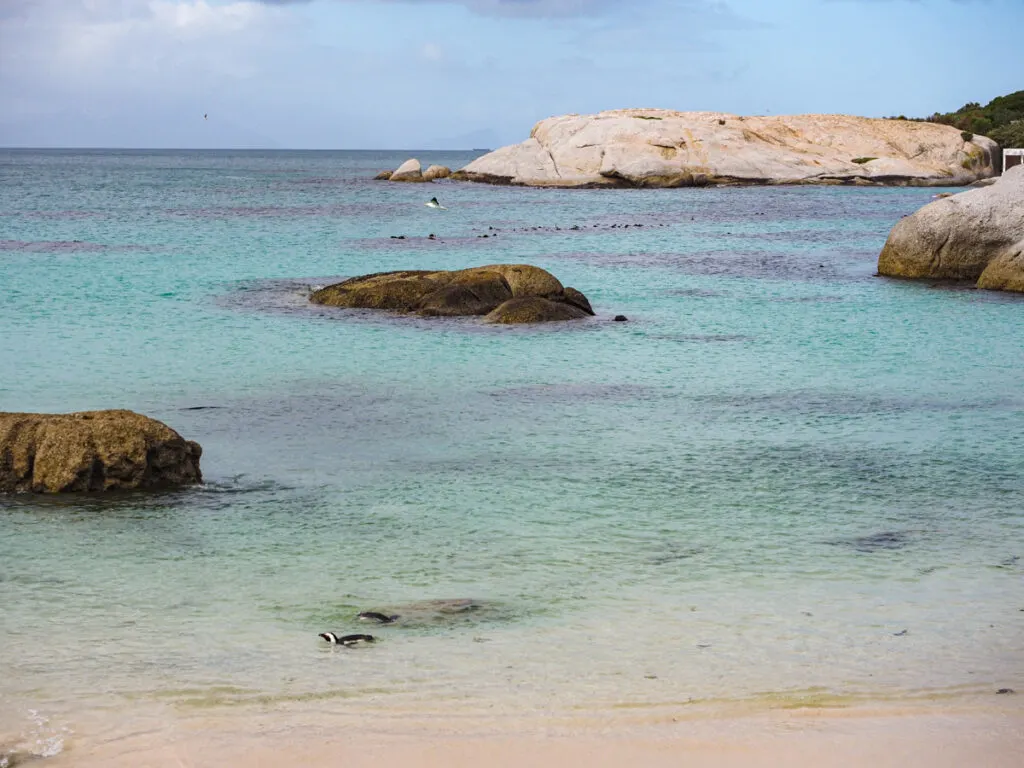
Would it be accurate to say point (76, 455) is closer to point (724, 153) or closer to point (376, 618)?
point (376, 618)

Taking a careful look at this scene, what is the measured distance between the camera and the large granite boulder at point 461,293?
22.8 metres

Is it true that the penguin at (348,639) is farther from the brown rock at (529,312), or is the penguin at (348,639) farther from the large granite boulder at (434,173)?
the large granite boulder at (434,173)

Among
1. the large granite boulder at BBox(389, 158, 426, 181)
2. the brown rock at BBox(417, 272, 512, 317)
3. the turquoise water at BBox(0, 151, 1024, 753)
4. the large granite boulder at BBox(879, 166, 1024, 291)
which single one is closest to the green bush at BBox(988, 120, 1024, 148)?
the large granite boulder at BBox(389, 158, 426, 181)

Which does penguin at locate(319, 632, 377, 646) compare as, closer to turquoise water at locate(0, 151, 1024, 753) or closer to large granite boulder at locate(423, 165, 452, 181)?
turquoise water at locate(0, 151, 1024, 753)

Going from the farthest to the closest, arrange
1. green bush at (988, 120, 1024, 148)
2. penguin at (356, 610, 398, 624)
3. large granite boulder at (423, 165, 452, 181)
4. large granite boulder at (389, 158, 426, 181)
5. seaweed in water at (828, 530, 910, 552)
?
green bush at (988, 120, 1024, 148)
large granite boulder at (423, 165, 452, 181)
large granite boulder at (389, 158, 426, 181)
seaweed in water at (828, 530, 910, 552)
penguin at (356, 610, 398, 624)

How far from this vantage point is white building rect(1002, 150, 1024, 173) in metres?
86.2

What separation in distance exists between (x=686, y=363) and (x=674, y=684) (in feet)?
37.6

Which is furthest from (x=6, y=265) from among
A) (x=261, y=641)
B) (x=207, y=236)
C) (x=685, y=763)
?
(x=685, y=763)

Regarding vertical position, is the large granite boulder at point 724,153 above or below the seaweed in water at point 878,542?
above

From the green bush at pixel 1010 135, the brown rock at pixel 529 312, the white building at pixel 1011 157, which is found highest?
the green bush at pixel 1010 135

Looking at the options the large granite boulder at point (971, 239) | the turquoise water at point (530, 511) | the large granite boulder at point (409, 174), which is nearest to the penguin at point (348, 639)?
the turquoise water at point (530, 511)

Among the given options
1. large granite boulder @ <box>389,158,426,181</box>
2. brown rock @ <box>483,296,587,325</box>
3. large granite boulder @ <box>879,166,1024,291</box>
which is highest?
large granite boulder @ <box>389,158,426,181</box>

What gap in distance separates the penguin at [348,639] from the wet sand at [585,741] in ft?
3.38

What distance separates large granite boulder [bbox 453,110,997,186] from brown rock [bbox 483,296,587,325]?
6468 cm
